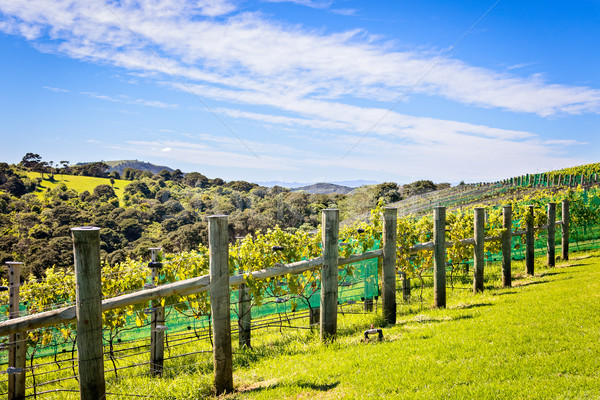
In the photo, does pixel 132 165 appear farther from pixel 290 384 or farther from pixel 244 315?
pixel 290 384

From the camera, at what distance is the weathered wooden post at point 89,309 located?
338 cm

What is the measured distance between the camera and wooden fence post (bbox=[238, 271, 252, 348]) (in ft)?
22.7

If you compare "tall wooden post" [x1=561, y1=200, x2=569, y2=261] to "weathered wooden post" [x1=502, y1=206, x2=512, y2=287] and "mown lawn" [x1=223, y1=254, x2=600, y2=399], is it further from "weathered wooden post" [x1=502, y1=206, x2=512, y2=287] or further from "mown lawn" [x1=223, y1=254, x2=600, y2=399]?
"mown lawn" [x1=223, y1=254, x2=600, y2=399]

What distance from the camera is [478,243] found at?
31.3 ft

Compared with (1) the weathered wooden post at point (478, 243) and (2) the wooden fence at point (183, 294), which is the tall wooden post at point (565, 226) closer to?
(1) the weathered wooden post at point (478, 243)

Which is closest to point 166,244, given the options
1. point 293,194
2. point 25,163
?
point 293,194

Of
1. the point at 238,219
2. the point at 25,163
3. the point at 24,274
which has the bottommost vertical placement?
the point at 24,274

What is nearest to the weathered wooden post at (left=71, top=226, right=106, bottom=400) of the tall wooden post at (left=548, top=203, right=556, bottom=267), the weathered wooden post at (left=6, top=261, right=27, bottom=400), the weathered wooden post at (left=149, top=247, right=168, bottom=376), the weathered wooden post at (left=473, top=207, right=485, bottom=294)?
the weathered wooden post at (left=149, top=247, right=168, bottom=376)

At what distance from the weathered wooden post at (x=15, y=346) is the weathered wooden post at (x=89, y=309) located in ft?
8.73

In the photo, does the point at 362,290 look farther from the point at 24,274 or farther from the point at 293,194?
the point at 293,194

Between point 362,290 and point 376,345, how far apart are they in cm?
546

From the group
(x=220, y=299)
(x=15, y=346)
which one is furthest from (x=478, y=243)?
(x=15, y=346)

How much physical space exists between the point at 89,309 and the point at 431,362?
371 centimetres

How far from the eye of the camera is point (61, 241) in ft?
145
